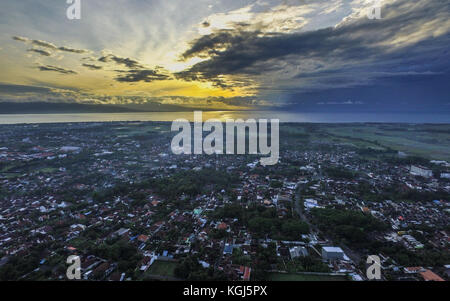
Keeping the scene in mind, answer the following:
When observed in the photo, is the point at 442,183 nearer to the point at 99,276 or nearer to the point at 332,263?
the point at 332,263

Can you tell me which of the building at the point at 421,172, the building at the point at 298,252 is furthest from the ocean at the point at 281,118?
the building at the point at 298,252

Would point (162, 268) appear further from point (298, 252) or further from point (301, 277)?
point (298, 252)

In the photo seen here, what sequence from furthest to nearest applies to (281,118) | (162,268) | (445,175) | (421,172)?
(281,118), (421,172), (445,175), (162,268)

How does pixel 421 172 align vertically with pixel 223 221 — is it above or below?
above

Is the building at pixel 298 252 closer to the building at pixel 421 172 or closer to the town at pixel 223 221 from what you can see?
the town at pixel 223 221

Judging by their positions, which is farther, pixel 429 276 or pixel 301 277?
pixel 301 277

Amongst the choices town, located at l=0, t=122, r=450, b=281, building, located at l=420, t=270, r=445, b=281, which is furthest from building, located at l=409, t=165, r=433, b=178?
building, located at l=420, t=270, r=445, b=281

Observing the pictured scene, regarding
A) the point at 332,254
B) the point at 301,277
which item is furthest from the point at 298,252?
the point at 332,254

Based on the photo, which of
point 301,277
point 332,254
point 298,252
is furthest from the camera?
point 298,252

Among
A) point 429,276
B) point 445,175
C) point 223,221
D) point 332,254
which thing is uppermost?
point 445,175
